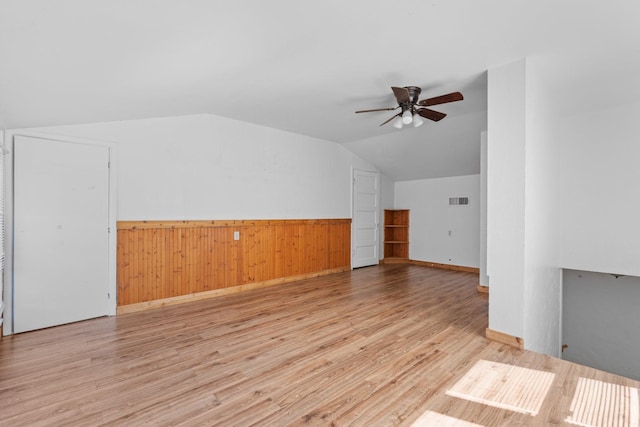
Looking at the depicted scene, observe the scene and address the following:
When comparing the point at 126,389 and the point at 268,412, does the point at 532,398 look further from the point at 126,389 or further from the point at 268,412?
the point at 126,389

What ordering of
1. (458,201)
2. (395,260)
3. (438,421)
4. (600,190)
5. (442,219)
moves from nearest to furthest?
(438,421) < (600,190) < (458,201) < (442,219) < (395,260)

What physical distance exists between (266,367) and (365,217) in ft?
15.6

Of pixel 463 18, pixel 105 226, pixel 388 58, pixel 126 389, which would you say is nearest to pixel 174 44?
pixel 388 58

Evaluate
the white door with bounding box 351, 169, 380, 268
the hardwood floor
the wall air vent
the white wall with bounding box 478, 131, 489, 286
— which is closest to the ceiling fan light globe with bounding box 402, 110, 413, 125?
the white wall with bounding box 478, 131, 489, 286

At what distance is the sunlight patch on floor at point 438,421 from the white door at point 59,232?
3676mm

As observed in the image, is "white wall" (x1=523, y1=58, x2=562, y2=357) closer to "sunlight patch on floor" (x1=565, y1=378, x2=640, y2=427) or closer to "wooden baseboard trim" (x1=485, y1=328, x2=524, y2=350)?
"wooden baseboard trim" (x1=485, y1=328, x2=524, y2=350)

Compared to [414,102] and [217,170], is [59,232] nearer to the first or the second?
[217,170]

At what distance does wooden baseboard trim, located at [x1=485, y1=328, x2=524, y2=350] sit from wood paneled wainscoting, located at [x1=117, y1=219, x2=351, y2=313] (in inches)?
130

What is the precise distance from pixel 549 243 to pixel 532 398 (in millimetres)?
2331

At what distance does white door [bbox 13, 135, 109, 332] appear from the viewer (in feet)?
10.4

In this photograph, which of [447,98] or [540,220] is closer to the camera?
[447,98]

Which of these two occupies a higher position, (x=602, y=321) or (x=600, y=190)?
(x=600, y=190)

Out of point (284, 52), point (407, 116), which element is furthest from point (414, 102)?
point (284, 52)

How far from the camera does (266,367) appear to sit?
2436 mm
